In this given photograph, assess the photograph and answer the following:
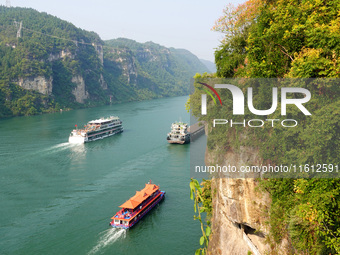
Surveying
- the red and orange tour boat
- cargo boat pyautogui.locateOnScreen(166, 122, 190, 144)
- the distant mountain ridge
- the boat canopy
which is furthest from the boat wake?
the distant mountain ridge

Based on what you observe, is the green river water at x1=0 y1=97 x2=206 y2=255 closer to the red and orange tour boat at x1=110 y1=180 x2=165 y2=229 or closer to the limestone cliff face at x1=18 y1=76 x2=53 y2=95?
the red and orange tour boat at x1=110 y1=180 x2=165 y2=229

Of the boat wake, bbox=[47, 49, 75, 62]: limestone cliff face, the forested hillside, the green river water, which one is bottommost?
the boat wake

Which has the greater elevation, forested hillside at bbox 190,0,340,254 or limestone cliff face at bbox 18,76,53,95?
limestone cliff face at bbox 18,76,53,95

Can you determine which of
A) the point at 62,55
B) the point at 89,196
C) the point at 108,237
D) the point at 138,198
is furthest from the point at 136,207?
the point at 62,55

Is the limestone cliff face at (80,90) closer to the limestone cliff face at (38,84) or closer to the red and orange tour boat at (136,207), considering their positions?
the limestone cliff face at (38,84)

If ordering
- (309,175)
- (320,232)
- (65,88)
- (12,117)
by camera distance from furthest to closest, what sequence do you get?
(65,88), (12,117), (309,175), (320,232)

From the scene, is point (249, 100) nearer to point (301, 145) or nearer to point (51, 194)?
point (301, 145)

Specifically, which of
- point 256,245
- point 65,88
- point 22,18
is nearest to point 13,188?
point 256,245
